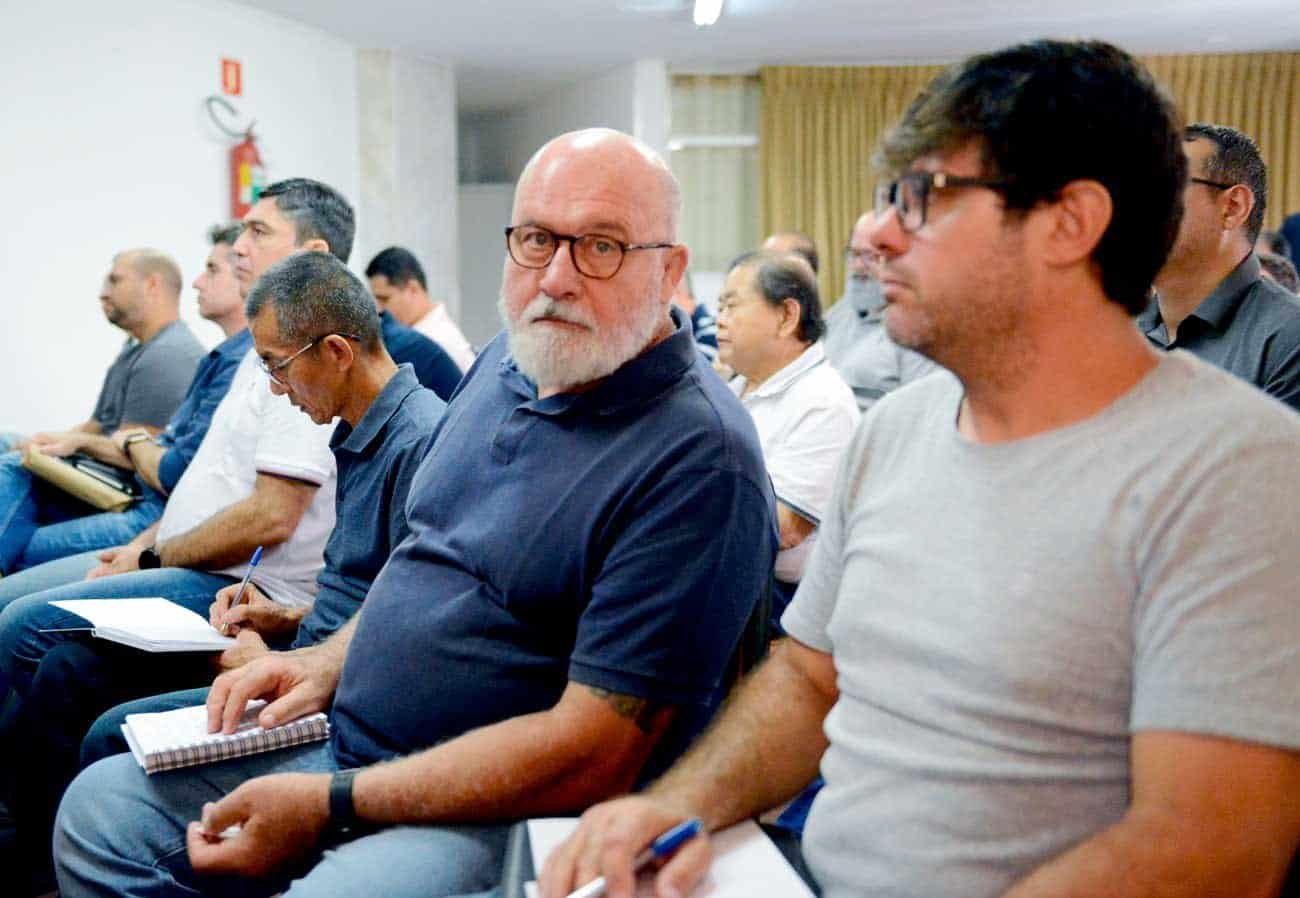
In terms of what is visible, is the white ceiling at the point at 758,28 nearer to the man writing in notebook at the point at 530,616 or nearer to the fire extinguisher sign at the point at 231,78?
the fire extinguisher sign at the point at 231,78

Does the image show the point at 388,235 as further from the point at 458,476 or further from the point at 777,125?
the point at 458,476

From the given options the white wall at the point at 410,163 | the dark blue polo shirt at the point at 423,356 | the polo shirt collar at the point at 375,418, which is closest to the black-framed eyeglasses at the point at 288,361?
the polo shirt collar at the point at 375,418

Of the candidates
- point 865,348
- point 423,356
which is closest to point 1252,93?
point 865,348

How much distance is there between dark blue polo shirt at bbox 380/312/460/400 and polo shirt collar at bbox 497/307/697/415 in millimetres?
1722

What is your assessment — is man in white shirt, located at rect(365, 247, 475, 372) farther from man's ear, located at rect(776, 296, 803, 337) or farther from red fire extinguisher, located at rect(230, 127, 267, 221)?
man's ear, located at rect(776, 296, 803, 337)

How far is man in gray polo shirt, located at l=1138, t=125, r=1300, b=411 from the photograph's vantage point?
2115 mm

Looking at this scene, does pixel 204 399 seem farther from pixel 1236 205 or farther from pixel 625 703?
pixel 1236 205

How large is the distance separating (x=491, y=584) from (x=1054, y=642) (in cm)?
71

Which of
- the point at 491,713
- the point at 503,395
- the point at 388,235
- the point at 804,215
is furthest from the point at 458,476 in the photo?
the point at 804,215

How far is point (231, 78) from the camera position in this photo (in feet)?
19.2

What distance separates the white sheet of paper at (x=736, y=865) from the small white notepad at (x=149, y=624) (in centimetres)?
107

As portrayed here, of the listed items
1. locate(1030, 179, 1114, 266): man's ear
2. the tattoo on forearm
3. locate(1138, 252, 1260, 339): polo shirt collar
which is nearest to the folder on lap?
the tattoo on forearm

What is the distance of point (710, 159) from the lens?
8148mm

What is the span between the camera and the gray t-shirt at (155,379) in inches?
Answer: 152
